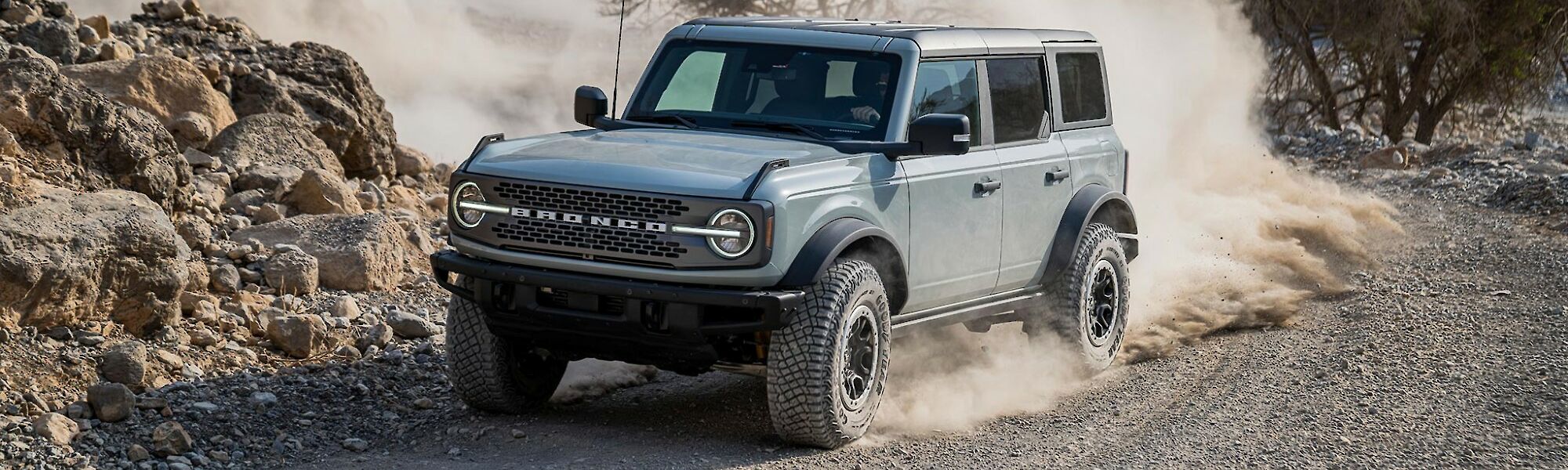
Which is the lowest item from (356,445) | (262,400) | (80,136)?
(356,445)

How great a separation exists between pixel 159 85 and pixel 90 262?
4.56 metres

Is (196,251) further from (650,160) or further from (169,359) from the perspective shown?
(650,160)

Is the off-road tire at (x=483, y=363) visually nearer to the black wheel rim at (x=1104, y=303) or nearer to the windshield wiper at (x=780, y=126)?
the windshield wiper at (x=780, y=126)

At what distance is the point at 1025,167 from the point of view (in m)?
8.29

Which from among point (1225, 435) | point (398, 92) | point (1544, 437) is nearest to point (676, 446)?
point (1225, 435)

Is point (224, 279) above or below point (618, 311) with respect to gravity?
below

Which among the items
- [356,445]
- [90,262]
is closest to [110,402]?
[356,445]

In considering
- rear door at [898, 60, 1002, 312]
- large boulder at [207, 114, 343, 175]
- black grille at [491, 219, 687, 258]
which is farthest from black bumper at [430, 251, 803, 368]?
large boulder at [207, 114, 343, 175]

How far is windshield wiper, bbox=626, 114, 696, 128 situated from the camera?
25.9 feet

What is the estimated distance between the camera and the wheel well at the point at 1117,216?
9.23 meters

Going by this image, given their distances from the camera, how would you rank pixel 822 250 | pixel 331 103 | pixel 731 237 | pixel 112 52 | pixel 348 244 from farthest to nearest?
pixel 331 103
pixel 112 52
pixel 348 244
pixel 822 250
pixel 731 237

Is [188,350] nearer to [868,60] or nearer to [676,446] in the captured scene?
[676,446]

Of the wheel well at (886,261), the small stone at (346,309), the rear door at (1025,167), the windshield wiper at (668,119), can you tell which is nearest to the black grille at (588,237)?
the wheel well at (886,261)

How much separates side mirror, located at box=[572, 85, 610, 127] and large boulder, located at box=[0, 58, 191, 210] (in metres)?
2.88
